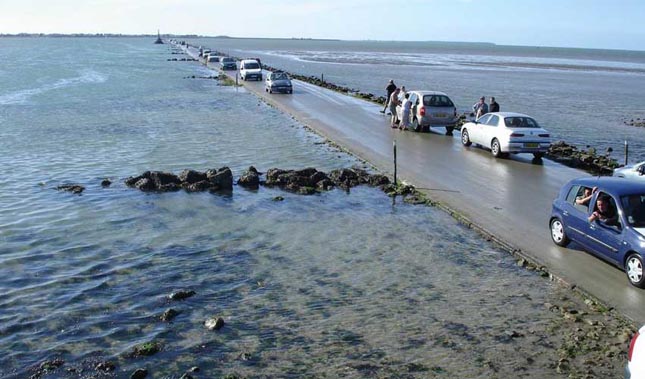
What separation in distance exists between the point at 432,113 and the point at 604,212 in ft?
57.8

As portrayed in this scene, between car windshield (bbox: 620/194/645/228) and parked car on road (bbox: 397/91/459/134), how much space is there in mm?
17712

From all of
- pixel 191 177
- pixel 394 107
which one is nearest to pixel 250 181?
pixel 191 177

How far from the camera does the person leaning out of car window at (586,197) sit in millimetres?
12133

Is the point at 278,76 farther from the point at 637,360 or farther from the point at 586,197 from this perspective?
the point at 637,360

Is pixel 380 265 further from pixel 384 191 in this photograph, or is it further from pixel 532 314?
pixel 384 191

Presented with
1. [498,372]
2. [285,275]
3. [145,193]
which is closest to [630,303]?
[498,372]

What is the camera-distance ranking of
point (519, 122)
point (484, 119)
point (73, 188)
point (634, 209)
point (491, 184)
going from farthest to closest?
point (484, 119) < point (519, 122) < point (73, 188) < point (491, 184) < point (634, 209)

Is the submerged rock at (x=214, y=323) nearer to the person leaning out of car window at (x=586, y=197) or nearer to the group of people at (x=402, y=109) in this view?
the person leaning out of car window at (x=586, y=197)

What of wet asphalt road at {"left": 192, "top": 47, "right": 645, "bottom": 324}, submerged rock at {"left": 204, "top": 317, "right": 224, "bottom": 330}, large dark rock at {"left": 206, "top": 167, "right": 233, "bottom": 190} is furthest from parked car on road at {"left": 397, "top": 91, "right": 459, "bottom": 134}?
submerged rock at {"left": 204, "top": 317, "right": 224, "bottom": 330}

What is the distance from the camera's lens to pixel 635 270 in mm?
10688

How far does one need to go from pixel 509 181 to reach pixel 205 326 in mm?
11754

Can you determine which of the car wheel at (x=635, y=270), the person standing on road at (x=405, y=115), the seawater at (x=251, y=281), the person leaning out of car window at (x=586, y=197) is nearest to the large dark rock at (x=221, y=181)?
the seawater at (x=251, y=281)

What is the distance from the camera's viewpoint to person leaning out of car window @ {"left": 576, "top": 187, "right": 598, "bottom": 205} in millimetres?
12133

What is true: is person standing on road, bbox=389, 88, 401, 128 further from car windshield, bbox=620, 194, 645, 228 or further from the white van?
the white van
